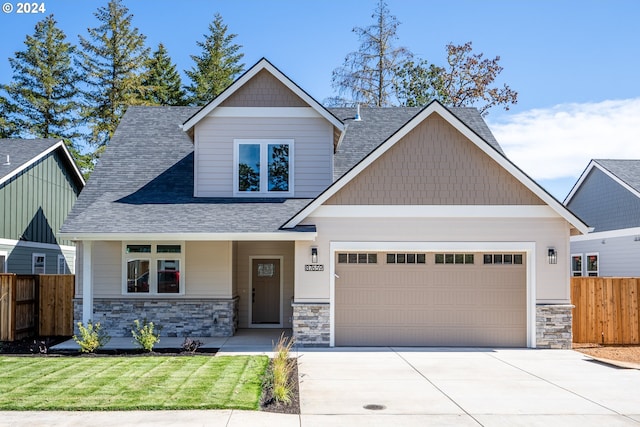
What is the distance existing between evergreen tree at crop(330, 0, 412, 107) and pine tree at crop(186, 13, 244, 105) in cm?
1001

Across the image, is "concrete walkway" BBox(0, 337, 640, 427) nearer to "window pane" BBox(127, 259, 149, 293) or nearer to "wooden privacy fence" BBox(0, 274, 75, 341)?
"window pane" BBox(127, 259, 149, 293)

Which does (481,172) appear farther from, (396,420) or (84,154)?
(84,154)

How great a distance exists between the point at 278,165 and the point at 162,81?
85.5 feet

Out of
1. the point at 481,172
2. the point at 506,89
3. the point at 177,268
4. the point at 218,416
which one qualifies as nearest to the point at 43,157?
the point at 177,268

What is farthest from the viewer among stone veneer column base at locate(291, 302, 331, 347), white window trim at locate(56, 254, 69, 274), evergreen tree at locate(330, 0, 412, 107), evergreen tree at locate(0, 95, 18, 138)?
evergreen tree at locate(0, 95, 18, 138)

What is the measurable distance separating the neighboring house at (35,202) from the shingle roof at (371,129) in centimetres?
994

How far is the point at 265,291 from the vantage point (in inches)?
672

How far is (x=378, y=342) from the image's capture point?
1396 centimetres

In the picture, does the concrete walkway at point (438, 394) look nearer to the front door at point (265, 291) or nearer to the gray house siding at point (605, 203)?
the front door at point (265, 291)

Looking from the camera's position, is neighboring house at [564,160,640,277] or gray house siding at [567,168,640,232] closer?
neighboring house at [564,160,640,277]

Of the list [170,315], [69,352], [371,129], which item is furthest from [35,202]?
[371,129]

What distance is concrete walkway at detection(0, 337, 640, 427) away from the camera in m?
7.60

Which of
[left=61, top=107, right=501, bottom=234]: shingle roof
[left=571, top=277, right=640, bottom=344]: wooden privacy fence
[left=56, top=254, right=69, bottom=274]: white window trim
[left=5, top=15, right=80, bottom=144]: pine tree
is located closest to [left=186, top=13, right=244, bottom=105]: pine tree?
[left=5, top=15, right=80, bottom=144]: pine tree

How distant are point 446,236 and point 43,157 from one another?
14.2 metres
